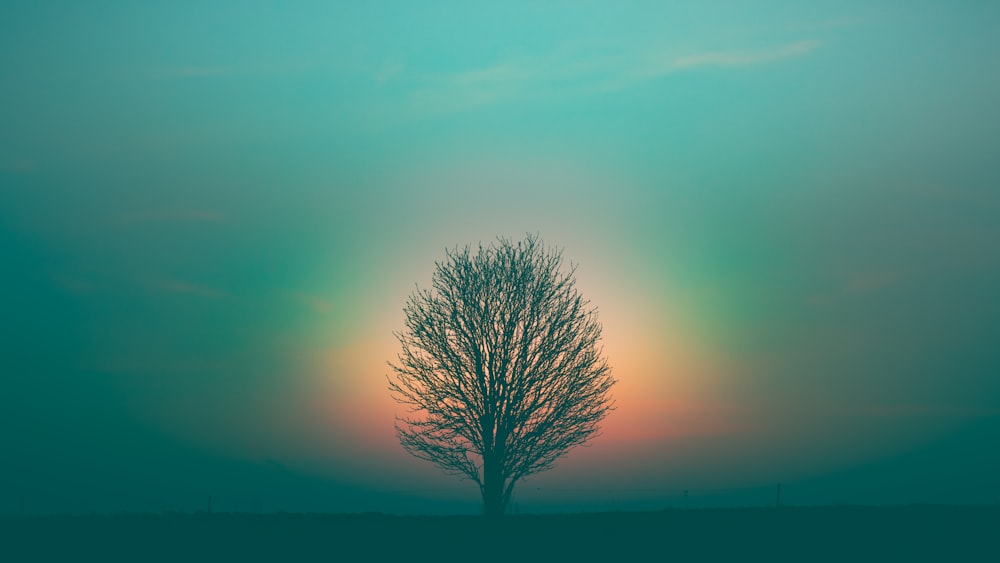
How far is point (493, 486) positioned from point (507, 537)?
8.92 metres

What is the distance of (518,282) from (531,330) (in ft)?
7.21

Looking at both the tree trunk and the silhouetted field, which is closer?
→ the silhouetted field

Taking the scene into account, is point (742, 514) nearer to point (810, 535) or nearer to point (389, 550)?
point (810, 535)

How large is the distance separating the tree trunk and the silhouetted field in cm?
591

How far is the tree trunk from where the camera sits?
38750mm

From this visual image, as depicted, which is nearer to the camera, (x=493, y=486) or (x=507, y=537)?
(x=507, y=537)

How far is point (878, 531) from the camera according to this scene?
32156mm

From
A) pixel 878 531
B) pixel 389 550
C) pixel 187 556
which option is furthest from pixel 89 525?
pixel 878 531

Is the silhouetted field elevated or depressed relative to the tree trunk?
depressed

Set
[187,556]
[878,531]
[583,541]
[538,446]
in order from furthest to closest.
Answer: [538,446] → [878,531] → [583,541] → [187,556]

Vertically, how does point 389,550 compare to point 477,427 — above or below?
below

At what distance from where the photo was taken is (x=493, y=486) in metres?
38.8

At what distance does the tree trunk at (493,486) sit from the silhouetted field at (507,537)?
19.4 ft

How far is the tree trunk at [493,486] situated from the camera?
127 feet
